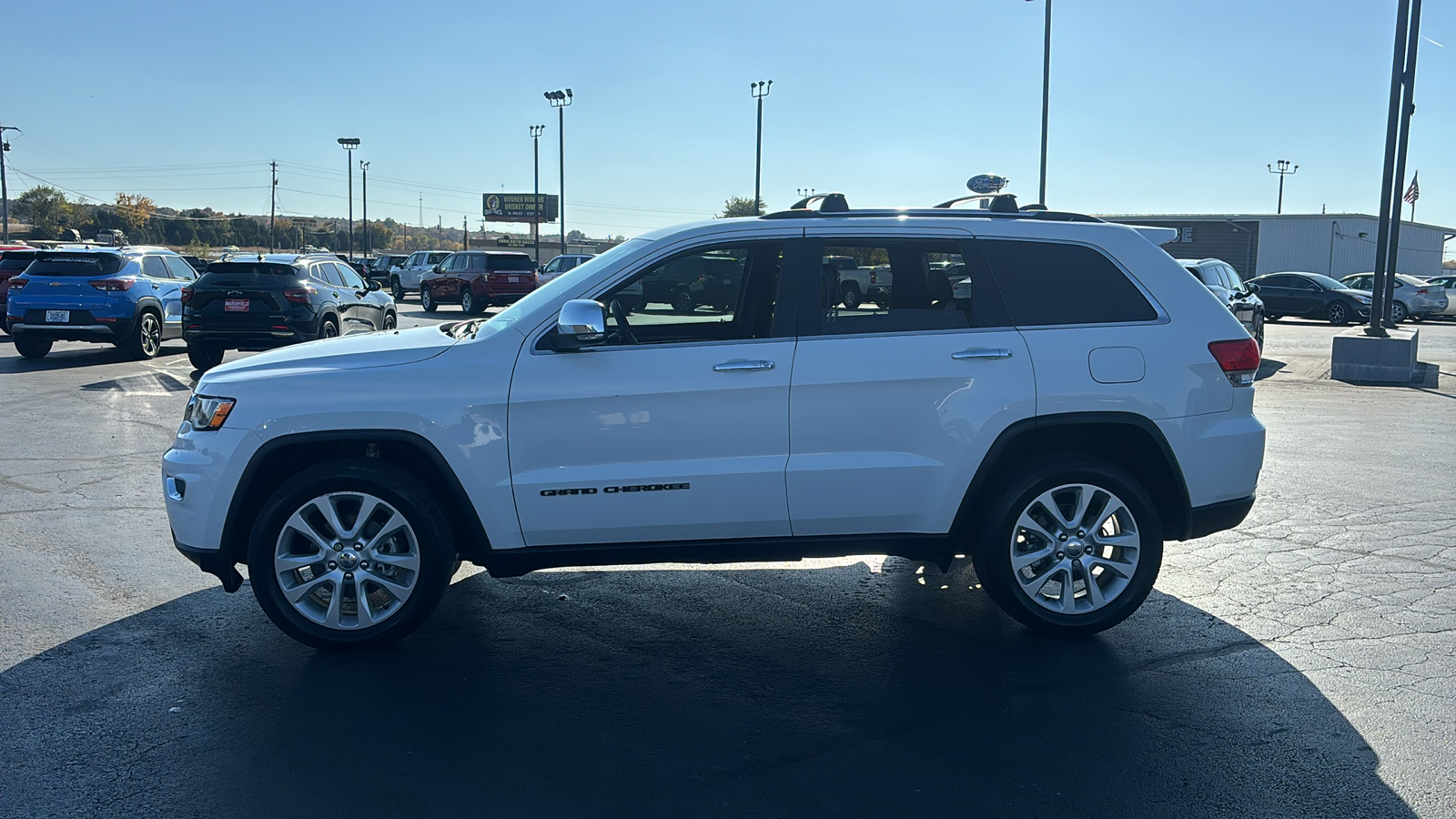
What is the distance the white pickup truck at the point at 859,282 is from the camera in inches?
196

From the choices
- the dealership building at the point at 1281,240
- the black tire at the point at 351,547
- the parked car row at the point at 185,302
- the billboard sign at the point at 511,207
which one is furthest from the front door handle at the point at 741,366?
the billboard sign at the point at 511,207

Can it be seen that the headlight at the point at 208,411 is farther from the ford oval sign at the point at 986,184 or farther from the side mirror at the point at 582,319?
the ford oval sign at the point at 986,184

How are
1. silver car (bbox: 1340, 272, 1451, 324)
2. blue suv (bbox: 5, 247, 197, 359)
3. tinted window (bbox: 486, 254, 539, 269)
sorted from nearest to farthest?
blue suv (bbox: 5, 247, 197, 359) < silver car (bbox: 1340, 272, 1451, 324) < tinted window (bbox: 486, 254, 539, 269)

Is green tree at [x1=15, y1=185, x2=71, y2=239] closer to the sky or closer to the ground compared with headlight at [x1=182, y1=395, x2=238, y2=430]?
closer to the sky

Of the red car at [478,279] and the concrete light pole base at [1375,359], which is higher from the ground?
the red car at [478,279]

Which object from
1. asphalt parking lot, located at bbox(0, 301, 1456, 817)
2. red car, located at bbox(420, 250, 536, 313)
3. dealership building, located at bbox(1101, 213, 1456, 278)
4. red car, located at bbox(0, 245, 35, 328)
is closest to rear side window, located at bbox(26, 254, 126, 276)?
red car, located at bbox(0, 245, 35, 328)

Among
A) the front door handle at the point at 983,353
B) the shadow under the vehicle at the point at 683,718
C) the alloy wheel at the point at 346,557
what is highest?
the front door handle at the point at 983,353

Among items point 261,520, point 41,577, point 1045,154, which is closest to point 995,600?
point 261,520

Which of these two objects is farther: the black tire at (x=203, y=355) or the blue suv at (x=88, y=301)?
the blue suv at (x=88, y=301)

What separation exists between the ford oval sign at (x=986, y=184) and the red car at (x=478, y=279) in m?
27.7

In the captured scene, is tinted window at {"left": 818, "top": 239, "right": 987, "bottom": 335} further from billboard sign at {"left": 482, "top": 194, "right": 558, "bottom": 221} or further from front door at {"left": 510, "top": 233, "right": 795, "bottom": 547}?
billboard sign at {"left": 482, "top": 194, "right": 558, "bottom": 221}

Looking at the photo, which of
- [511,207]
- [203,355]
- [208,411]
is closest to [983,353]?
[208,411]

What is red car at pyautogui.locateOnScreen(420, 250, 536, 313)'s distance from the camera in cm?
3366

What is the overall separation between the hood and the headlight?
8 centimetres
